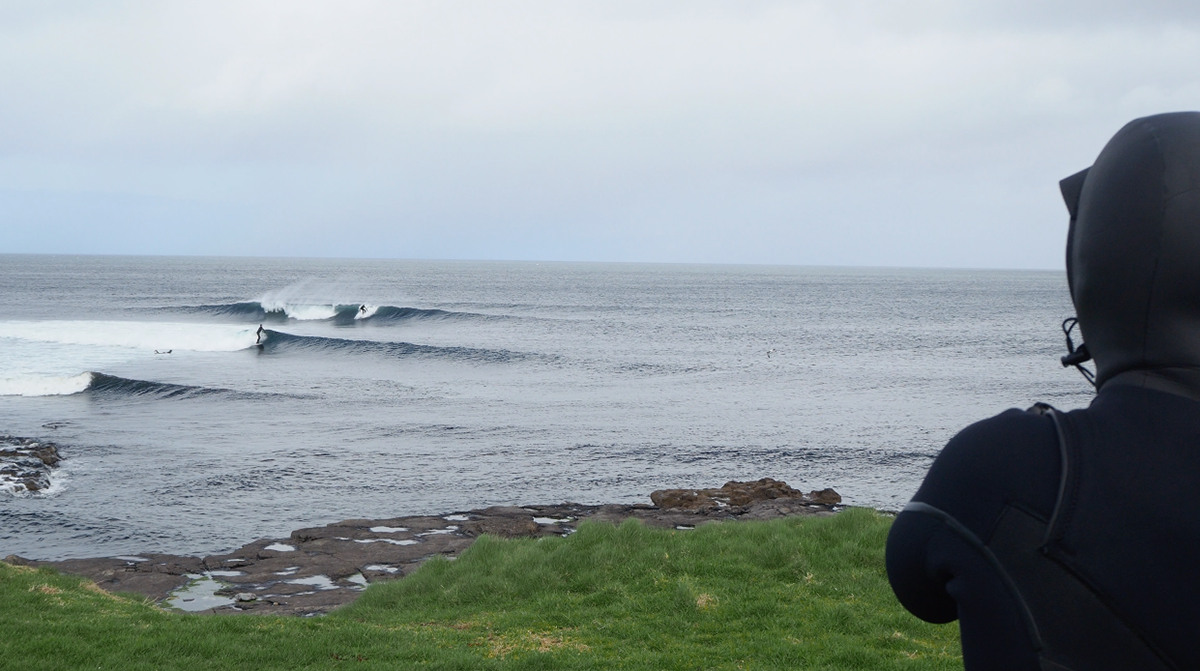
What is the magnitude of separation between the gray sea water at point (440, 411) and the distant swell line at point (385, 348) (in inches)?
11.3

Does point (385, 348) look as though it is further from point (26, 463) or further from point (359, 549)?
point (359, 549)

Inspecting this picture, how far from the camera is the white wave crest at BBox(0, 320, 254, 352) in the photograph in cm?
5556

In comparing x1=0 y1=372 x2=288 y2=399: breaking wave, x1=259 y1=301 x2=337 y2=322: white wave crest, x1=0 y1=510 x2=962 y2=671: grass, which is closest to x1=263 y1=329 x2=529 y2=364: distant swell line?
x1=0 y1=372 x2=288 y2=399: breaking wave

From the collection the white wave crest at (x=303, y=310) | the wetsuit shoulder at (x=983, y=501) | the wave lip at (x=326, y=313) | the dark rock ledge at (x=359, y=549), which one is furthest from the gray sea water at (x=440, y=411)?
the wetsuit shoulder at (x=983, y=501)

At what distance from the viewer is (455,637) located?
8547 mm

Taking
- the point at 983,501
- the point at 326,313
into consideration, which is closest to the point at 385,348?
the point at 326,313

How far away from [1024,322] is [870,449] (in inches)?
2709

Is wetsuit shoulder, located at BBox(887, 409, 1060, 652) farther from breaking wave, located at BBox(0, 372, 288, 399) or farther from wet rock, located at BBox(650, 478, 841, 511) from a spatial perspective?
breaking wave, located at BBox(0, 372, 288, 399)

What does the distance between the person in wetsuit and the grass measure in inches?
234

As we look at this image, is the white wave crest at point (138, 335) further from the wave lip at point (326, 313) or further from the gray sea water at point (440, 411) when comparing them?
the wave lip at point (326, 313)

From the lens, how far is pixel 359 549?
16.9 metres

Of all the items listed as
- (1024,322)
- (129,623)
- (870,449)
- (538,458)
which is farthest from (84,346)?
(1024,322)

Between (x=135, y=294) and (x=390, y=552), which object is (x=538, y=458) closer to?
(x=390, y=552)

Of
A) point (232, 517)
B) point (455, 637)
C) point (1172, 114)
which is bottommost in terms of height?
point (232, 517)
